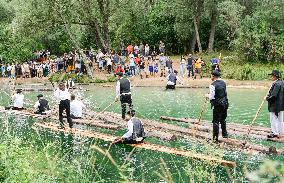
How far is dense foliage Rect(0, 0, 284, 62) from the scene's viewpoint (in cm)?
3465

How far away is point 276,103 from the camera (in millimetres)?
13164

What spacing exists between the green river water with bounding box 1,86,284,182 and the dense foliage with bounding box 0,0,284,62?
6.45 metres

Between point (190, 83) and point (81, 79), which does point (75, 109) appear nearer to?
point (190, 83)

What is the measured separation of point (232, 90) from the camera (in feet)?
96.4

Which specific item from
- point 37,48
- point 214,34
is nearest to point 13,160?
point 214,34

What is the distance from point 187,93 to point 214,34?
1540cm

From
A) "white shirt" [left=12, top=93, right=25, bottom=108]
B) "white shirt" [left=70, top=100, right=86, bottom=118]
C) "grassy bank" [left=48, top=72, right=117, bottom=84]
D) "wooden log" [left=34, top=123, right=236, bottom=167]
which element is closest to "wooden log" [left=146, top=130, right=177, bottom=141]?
"wooden log" [left=34, top=123, right=236, bottom=167]

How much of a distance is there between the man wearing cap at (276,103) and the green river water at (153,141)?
0.80 meters

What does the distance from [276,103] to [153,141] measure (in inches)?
170

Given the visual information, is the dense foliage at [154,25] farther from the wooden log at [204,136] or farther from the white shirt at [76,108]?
the wooden log at [204,136]

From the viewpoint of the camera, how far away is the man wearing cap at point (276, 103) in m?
13.1

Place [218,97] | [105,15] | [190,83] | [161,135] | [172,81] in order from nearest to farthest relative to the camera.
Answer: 1. [218,97]
2. [161,135]
3. [172,81]
4. [190,83]
5. [105,15]

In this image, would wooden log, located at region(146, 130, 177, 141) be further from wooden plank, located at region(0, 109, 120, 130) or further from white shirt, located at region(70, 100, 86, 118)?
white shirt, located at region(70, 100, 86, 118)

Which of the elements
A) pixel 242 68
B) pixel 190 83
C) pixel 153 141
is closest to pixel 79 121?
pixel 153 141
